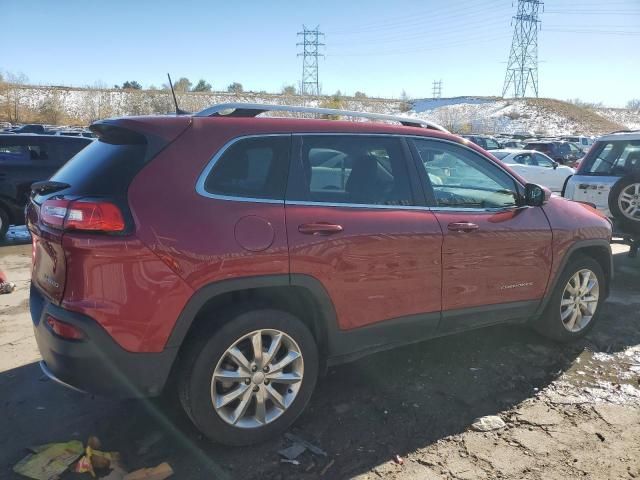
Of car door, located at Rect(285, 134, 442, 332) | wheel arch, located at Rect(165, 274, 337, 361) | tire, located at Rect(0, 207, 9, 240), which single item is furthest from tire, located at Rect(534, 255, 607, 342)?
tire, located at Rect(0, 207, 9, 240)

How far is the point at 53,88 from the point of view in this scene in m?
64.0

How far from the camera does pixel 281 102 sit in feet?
203

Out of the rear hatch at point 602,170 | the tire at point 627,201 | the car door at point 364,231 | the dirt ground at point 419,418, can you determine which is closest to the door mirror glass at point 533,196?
the car door at point 364,231

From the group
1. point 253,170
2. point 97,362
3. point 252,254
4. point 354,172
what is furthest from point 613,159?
point 97,362

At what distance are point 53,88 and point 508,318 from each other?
71.7 m

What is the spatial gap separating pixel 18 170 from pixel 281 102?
5545 cm

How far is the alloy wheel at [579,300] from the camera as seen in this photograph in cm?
438

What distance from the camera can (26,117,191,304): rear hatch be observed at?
2482mm

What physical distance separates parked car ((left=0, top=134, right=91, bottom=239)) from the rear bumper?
6.90 meters

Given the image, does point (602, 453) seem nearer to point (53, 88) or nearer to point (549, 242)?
point (549, 242)

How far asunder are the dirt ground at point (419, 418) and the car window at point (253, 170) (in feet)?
3.78

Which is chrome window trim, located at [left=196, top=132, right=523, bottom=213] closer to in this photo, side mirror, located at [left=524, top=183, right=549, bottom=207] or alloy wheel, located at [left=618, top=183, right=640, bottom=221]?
side mirror, located at [left=524, top=183, right=549, bottom=207]

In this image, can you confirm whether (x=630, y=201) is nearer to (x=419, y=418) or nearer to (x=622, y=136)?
(x=622, y=136)

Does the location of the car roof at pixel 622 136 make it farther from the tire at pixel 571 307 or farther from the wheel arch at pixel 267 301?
the wheel arch at pixel 267 301
